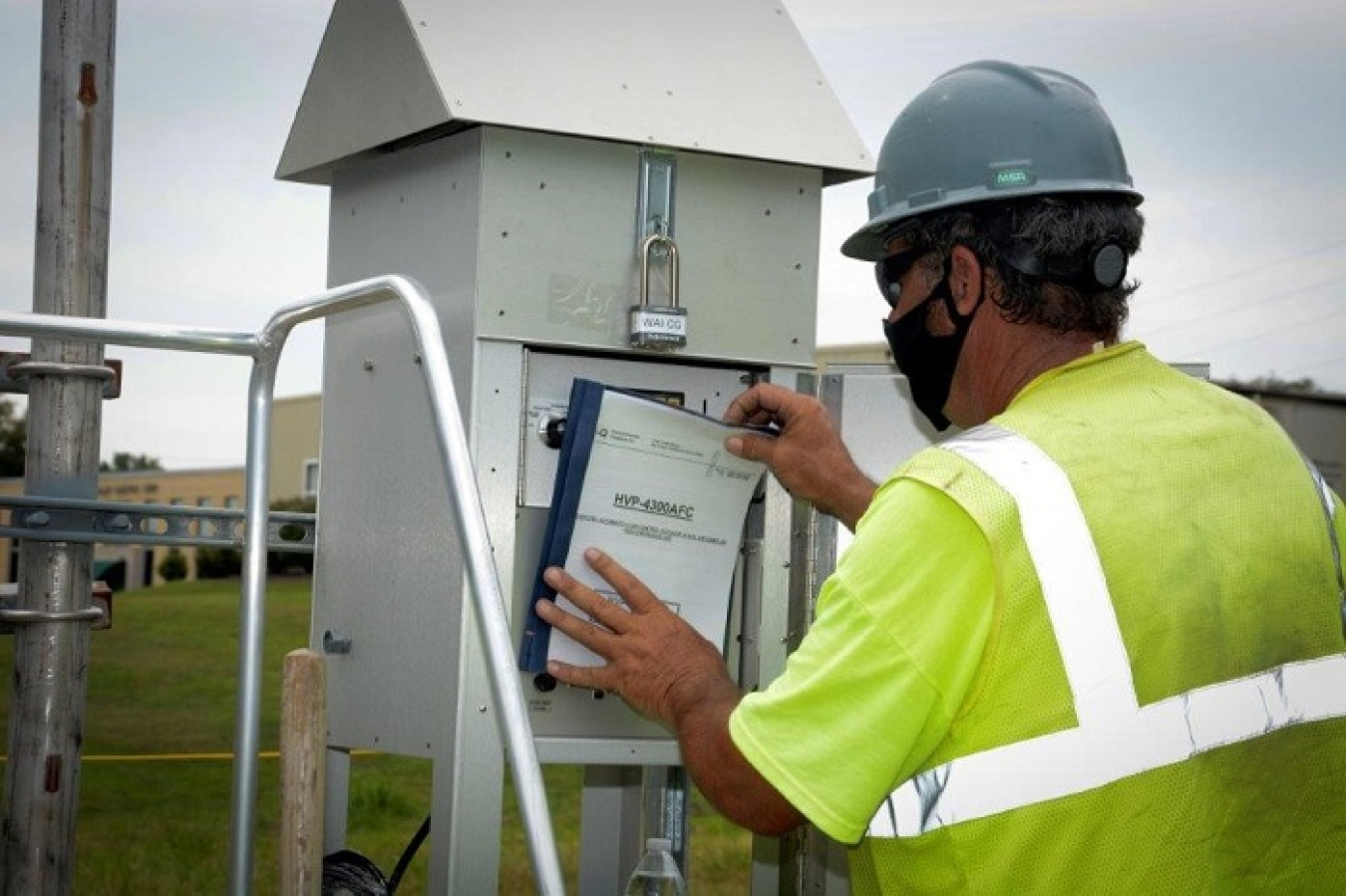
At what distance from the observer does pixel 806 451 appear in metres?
3.20

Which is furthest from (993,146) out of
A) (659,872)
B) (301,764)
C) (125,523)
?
(125,523)

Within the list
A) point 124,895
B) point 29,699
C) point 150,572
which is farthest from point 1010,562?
point 150,572

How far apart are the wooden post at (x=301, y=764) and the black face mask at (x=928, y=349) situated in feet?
3.18

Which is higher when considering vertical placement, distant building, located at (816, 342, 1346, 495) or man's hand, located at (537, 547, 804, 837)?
distant building, located at (816, 342, 1346, 495)

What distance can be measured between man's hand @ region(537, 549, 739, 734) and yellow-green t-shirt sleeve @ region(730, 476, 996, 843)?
0.40 m

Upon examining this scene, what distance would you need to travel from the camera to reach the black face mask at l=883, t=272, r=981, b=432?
7.88 feet

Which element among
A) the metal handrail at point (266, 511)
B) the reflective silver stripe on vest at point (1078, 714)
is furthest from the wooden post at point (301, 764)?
the reflective silver stripe on vest at point (1078, 714)

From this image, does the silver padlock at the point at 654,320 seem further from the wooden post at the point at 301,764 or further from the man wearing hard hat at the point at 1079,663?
the man wearing hard hat at the point at 1079,663

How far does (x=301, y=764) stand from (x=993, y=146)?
134cm

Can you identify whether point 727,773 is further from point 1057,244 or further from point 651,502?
point 651,502

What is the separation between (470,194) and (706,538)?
75 cm

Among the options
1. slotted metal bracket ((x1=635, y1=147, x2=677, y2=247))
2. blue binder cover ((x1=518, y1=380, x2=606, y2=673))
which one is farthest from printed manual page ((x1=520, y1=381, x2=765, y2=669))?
slotted metal bracket ((x1=635, y1=147, x2=677, y2=247))

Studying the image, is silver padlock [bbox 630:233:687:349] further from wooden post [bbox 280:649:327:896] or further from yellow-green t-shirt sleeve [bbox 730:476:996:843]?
yellow-green t-shirt sleeve [bbox 730:476:996:843]

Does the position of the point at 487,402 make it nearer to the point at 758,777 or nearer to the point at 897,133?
the point at 897,133
